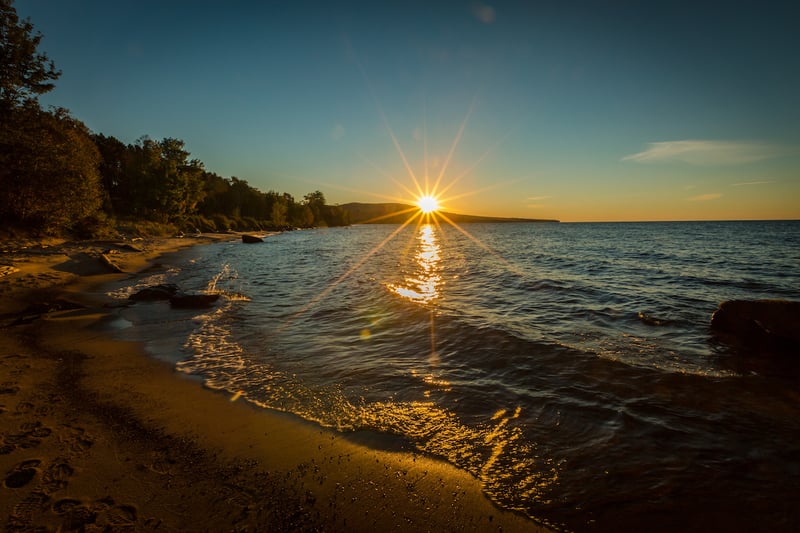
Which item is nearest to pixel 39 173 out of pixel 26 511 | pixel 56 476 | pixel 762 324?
pixel 56 476

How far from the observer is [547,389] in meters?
6.72

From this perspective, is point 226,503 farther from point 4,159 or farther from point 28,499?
point 4,159

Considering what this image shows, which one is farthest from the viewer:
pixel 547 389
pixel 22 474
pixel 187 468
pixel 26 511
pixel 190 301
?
pixel 190 301

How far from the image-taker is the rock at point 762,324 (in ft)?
29.1

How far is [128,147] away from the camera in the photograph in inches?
3155

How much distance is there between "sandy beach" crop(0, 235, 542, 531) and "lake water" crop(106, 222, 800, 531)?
53 cm

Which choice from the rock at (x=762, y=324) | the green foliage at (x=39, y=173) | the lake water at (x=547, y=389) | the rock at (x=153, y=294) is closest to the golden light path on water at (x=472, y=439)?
the lake water at (x=547, y=389)

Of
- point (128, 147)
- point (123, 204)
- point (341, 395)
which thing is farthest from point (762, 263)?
point (128, 147)

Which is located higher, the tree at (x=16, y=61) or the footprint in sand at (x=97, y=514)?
the tree at (x=16, y=61)

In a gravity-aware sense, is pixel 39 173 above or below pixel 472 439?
above

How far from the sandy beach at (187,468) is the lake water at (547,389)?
0.53m

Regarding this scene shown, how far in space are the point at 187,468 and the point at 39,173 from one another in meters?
32.1

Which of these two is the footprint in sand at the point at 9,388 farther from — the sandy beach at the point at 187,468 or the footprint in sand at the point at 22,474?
the footprint in sand at the point at 22,474

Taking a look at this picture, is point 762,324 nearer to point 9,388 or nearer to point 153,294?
point 9,388
